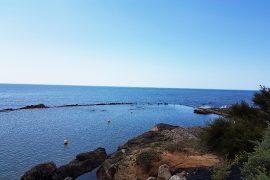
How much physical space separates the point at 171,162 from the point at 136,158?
8.61ft

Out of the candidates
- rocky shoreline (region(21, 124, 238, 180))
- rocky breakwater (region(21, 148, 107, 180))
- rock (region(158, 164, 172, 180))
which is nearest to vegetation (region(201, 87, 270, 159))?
rocky shoreline (region(21, 124, 238, 180))

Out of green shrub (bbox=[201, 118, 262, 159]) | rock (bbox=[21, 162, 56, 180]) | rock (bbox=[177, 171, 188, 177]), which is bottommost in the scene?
rock (bbox=[21, 162, 56, 180])

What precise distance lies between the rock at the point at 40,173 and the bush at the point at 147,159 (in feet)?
32.6

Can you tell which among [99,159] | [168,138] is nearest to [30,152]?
[99,159]

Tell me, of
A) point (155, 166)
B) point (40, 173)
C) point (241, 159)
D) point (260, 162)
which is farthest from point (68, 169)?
point (260, 162)

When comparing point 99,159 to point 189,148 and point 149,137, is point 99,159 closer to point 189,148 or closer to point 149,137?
point 149,137

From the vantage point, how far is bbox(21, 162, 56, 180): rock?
955 inches

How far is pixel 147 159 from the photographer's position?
17.4 meters

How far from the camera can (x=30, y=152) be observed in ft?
111

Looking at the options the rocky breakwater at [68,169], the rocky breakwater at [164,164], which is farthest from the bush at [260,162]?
the rocky breakwater at [68,169]

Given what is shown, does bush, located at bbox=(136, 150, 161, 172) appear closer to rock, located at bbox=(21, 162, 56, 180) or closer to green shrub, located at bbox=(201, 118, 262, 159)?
green shrub, located at bbox=(201, 118, 262, 159)

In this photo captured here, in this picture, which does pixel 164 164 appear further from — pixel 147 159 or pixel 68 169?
pixel 68 169

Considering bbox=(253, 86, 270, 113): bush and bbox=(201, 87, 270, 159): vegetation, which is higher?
bbox=(253, 86, 270, 113): bush

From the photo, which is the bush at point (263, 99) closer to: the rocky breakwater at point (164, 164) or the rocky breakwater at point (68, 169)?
the rocky breakwater at point (164, 164)
